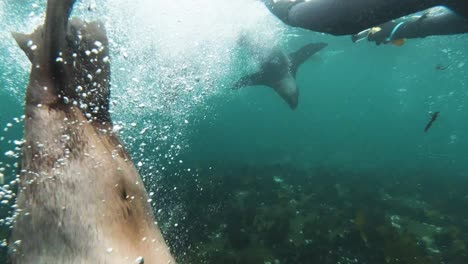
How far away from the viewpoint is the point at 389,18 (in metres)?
2.29

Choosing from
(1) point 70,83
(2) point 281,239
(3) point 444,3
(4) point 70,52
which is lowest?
(2) point 281,239

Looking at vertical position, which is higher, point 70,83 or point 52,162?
point 70,83

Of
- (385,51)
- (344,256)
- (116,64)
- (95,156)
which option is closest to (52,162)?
(95,156)

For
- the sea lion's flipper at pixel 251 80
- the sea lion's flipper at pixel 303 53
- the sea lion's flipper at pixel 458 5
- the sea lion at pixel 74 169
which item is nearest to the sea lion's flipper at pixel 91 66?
the sea lion at pixel 74 169

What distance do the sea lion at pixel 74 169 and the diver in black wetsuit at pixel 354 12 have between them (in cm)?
164

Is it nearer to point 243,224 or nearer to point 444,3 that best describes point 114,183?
point 444,3

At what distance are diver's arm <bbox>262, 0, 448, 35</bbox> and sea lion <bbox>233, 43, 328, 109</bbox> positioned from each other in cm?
1027

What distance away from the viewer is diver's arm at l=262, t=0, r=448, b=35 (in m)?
2.16

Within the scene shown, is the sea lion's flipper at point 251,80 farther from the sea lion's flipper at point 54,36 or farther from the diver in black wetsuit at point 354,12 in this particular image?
the sea lion's flipper at point 54,36

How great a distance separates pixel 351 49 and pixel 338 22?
34.8 meters

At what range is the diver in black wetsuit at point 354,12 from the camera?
216 cm

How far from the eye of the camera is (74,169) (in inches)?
58.7

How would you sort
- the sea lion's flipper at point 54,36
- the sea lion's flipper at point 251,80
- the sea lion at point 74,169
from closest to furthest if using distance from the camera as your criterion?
1. the sea lion at point 74,169
2. the sea lion's flipper at point 54,36
3. the sea lion's flipper at point 251,80

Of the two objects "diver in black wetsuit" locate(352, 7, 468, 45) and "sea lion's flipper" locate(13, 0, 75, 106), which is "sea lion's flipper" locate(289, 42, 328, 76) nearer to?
"diver in black wetsuit" locate(352, 7, 468, 45)
